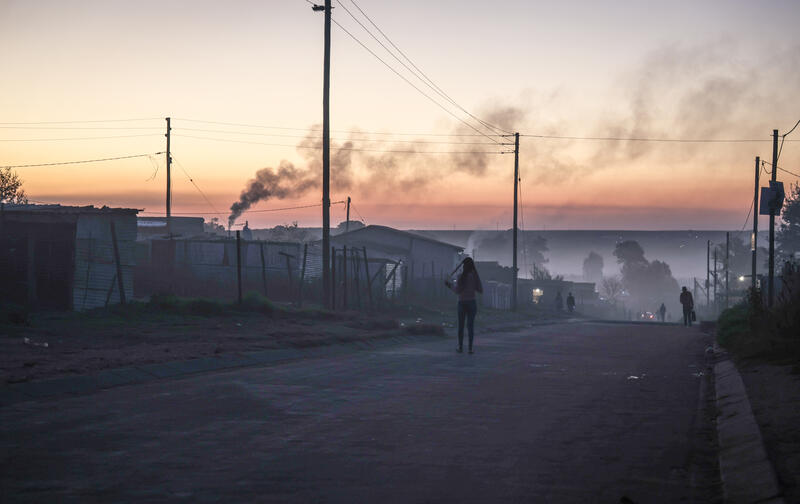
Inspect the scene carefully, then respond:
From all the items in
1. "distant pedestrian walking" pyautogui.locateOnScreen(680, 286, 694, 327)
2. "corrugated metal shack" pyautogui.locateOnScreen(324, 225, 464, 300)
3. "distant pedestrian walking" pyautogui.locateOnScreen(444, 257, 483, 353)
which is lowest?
"distant pedestrian walking" pyautogui.locateOnScreen(680, 286, 694, 327)

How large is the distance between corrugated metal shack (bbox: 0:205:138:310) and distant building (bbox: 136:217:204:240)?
18.4 feet

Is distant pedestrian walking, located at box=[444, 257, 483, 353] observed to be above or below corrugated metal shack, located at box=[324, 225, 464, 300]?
below

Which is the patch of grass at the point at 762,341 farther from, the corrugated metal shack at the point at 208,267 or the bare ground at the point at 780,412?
the corrugated metal shack at the point at 208,267

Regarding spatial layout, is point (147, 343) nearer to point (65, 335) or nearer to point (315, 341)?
point (65, 335)

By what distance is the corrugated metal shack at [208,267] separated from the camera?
1607 inches

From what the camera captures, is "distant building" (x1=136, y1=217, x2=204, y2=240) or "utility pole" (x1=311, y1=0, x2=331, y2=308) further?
"distant building" (x1=136, y1=217, x2=204, y2=240)

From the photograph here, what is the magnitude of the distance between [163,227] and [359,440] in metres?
54.0

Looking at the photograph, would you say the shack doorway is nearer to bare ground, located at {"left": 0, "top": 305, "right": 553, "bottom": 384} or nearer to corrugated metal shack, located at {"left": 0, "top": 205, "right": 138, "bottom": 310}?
corrugated metal shack, located at {"left": 0, "top": 205, "right": 138, "bottom": 310}

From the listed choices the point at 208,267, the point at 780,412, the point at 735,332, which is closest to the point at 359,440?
the point at 780,412

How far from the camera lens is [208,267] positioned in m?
43.3

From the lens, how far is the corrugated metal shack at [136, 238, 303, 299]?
40.8 metres

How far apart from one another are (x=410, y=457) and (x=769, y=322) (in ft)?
40.6

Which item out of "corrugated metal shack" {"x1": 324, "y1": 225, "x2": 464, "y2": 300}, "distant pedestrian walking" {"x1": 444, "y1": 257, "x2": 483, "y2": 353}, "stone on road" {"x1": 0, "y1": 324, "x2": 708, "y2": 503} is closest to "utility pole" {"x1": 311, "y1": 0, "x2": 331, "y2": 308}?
"distant pedestrian walking" {"x1": 444, "y1": 257, "x2": 483, "y2": 353}

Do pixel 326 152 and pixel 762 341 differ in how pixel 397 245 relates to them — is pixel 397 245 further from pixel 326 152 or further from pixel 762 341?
pixel 762 341
